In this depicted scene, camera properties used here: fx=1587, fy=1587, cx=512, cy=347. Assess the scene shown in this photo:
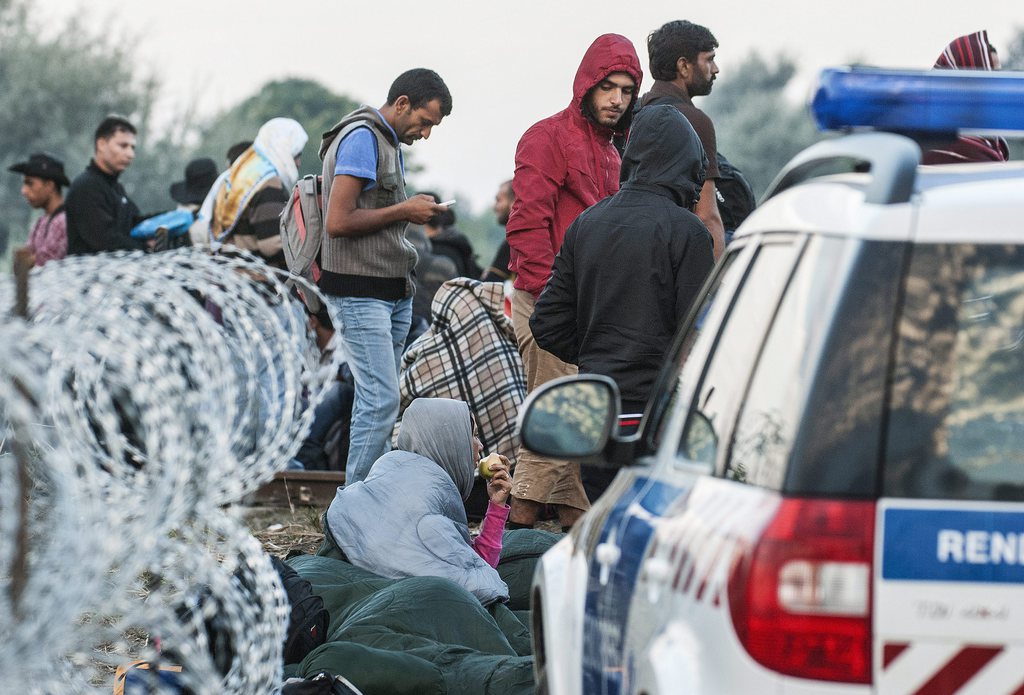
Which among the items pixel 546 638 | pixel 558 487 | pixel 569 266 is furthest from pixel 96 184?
pixel 546 638

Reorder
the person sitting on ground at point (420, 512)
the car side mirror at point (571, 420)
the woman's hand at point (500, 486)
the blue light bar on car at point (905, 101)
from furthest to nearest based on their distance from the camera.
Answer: the woman's hand at point (500, 486) < the person sitting on ground at point (420, 512) < the car side mirror at point (571, 420) < the blue light bar on car at point (905, 101)

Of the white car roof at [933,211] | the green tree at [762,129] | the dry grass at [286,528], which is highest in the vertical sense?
the white car roof at [933,211]

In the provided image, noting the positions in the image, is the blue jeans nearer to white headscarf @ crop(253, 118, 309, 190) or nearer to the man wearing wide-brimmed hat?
white headscarf @ crop(253, 118, 309, 190)

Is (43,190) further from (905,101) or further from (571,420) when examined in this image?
(905,101)

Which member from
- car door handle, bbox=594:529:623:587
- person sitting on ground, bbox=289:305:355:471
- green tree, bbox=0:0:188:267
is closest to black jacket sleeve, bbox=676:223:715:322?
car door handle, bbox=594:529:623:587

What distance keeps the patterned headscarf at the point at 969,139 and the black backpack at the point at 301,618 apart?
276cm

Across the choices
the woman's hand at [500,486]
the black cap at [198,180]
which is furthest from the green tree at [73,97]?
the woman's hand at [500,486]

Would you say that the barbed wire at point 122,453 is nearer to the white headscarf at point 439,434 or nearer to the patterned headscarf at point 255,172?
the white headscarf at point 439,434

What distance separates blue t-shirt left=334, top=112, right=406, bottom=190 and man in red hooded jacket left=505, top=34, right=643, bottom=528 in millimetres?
723

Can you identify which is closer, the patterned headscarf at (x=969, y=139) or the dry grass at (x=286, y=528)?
the patterned headscarf at (x=969, y=139)

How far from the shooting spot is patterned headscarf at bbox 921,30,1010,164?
5998mm

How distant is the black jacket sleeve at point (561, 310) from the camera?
20.4 ft

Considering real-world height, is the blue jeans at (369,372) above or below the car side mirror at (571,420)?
below

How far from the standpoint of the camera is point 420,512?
592 cm
